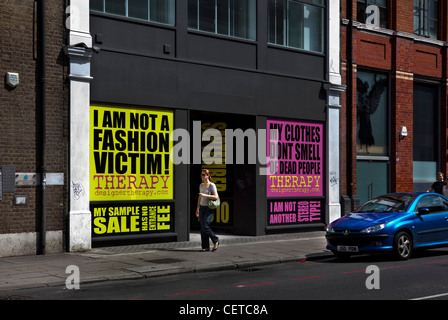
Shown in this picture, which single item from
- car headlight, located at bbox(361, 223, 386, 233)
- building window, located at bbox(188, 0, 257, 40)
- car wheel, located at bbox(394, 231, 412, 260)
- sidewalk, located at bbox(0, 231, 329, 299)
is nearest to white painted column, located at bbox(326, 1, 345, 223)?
building window, located at bbox(188, 0, 257, 40)

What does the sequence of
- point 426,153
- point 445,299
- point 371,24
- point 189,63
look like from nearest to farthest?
point 445,299 → point 189,63 → point 371,24 → point 426,153

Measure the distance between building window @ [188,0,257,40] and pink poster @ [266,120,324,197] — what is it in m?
2.67

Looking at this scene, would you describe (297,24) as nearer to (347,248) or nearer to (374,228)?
(374,228)

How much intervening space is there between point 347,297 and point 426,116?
53.6 feet

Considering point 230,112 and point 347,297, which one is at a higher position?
point 230,112

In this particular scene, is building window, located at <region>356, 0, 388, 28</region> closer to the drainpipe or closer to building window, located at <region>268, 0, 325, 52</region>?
building window, located at <region>268, 0, 325, 52</region>

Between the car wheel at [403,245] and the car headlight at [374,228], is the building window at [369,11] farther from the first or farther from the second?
the car headlight at [374,228]

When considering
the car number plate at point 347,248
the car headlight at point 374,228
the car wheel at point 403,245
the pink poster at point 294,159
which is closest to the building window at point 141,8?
the pink poster at point 294,159

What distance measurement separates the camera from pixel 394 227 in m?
12.9

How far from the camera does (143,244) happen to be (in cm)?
1557

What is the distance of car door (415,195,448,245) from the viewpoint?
13.5 m

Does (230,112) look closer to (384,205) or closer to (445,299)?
(384,205)

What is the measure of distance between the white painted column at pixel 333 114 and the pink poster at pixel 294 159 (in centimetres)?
27
